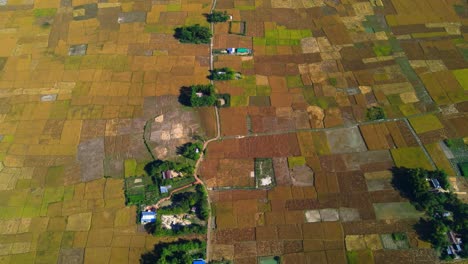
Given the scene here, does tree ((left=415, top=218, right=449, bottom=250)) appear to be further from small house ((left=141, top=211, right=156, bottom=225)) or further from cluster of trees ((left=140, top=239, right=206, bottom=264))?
small house ((left=141, top=211, right=156, bottom=225))

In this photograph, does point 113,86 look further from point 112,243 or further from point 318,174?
point 318,174

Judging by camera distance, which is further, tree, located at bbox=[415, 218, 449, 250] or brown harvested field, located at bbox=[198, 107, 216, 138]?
brown harvested field, located at bbox=[198, 107, 216, 138]

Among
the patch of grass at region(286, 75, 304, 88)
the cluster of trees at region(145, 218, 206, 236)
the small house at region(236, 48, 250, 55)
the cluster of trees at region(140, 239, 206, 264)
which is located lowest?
the cluster of trees at region(140, 239, 206, 264)

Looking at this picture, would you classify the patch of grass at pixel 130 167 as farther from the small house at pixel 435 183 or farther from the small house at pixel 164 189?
the small house at pixel 435 183

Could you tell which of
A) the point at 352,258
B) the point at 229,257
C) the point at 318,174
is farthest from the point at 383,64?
the point at 229,257

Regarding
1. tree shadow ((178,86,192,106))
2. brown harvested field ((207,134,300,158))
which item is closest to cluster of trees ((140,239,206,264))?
brown harvested field ((207,134,300,158))
